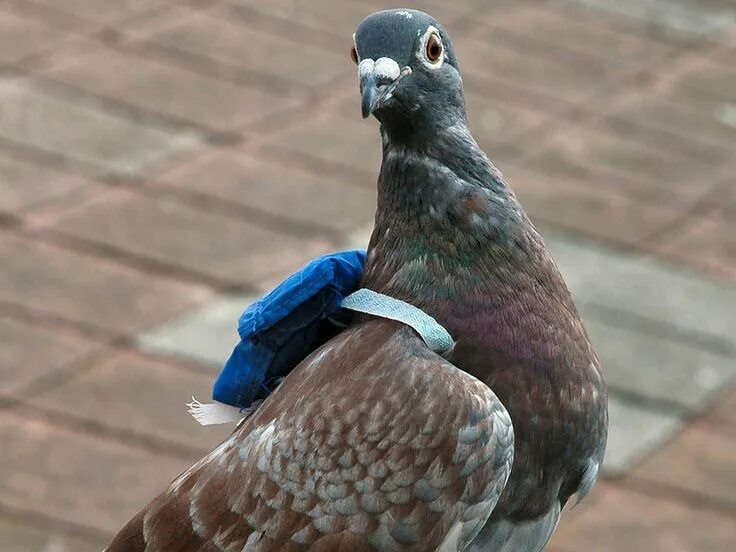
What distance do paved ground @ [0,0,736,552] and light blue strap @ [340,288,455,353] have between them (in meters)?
2.64

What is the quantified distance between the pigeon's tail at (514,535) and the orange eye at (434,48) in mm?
921

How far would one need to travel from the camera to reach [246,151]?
315 inches

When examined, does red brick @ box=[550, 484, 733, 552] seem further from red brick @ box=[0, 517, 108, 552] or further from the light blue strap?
the light blue strap

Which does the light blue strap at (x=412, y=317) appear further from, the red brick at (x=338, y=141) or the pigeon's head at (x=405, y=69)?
the red brick at (x=338, y=141)

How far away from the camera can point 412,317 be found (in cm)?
299

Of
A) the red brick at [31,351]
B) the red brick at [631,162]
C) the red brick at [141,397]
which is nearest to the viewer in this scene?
the red brick at [141,397]

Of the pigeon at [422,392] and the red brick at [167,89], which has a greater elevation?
the pigeon at [422,392]

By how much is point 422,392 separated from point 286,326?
1.13 ft

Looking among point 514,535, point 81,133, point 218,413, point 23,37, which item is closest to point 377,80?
point 218,413

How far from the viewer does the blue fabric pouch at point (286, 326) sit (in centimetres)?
307

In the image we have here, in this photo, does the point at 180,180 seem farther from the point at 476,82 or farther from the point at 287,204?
the point at 476,82

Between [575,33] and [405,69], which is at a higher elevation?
[405,69]

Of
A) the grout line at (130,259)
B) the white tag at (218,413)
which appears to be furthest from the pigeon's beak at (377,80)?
the grout line at (130,259)

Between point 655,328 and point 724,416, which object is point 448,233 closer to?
point 724,416
